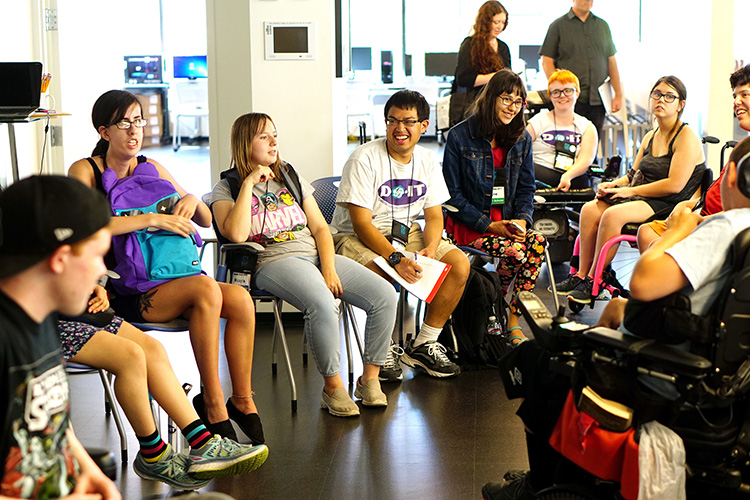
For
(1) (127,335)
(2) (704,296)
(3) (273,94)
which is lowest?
(1) (127,335)

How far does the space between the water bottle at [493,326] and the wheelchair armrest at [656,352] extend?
1.97 meters

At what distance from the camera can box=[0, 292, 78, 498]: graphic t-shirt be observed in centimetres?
136

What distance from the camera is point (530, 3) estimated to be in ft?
47.6

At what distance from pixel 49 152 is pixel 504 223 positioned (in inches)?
137

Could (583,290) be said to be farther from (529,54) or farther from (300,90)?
(529,54)

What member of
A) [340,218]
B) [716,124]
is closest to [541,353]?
[340,218]

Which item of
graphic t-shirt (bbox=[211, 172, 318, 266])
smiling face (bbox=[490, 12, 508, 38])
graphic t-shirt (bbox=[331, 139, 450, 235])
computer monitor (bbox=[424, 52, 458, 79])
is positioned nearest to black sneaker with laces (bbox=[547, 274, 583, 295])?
graphic t-shirt (bbox=[331, 139, 450, 235])

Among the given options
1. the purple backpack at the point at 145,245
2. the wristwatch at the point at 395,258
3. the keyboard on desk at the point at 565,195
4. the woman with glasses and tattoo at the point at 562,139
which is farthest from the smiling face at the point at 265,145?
the woman with glasses and tattoo at the point at 562,139

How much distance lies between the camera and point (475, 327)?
13.4 ft

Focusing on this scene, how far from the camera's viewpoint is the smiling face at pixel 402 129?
388cm

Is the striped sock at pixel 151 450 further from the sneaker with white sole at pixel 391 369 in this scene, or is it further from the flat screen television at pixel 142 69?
the flat screen television at pixel 142 69

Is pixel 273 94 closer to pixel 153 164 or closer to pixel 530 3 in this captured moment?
pixel 153 164

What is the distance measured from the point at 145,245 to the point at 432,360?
144cm

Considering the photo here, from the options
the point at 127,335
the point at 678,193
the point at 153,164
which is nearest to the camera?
the point at 127,335
